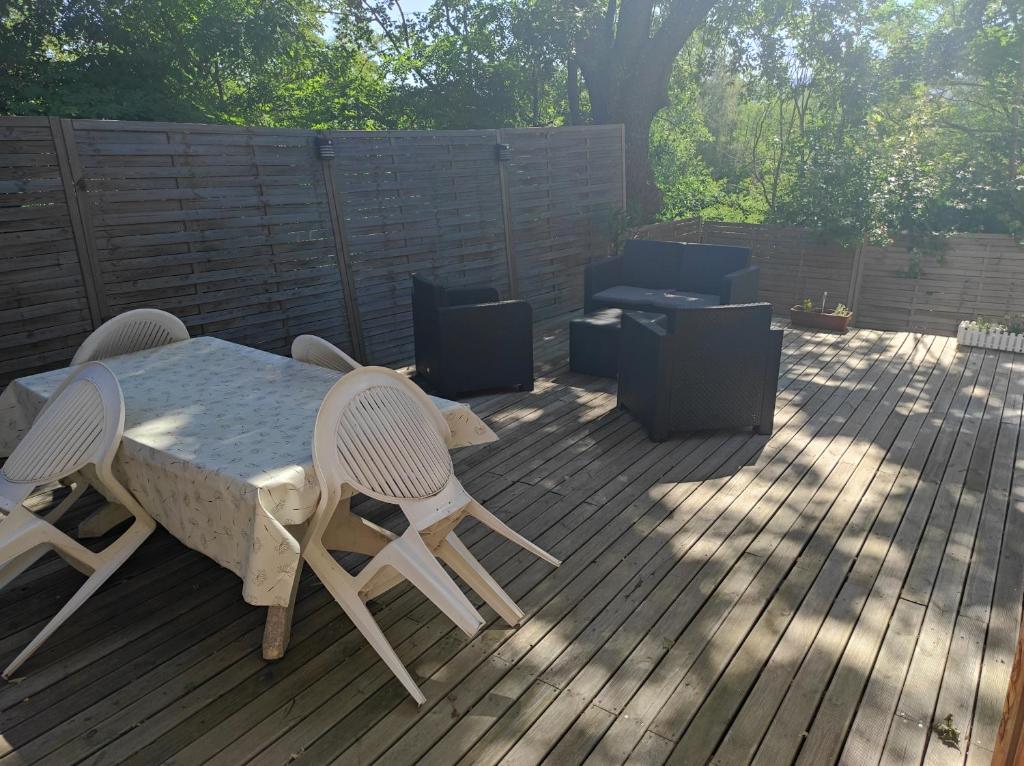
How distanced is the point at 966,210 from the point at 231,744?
8100 mm

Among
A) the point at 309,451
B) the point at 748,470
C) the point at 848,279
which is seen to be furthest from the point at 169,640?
the point at 848,279

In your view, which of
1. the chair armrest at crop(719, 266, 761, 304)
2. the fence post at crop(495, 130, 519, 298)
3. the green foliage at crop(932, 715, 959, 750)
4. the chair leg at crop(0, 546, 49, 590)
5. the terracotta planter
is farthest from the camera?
the terracotta planter

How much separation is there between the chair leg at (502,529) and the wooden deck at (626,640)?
0.07 m

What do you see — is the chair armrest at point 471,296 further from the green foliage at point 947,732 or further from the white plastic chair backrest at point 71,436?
the green foliage at point 947,732

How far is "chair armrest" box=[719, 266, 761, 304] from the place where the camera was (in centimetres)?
580

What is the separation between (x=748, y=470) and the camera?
387 centimetres

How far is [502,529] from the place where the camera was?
2.69 metres

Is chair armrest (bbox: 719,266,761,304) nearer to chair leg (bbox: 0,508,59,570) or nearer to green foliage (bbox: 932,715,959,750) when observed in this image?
green foliage (bbox: 932,715,959,750)

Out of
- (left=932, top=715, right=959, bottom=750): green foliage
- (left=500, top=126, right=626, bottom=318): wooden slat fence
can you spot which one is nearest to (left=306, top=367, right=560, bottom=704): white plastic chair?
(left=932, top=715, right=959, bottom=750): green foliage

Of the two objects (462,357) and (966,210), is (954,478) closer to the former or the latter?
(462,357)

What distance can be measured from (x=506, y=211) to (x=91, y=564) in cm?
514

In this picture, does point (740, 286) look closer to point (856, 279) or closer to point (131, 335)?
point (856, 279)

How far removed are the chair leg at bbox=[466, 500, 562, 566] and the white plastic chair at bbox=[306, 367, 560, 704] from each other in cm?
2

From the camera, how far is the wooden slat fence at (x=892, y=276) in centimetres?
682
